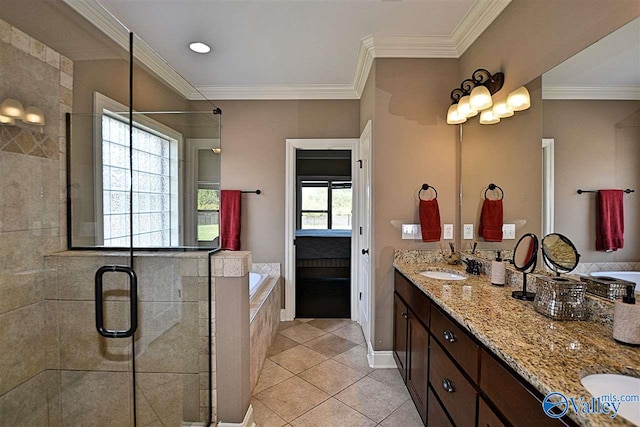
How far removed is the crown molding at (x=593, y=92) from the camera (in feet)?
3.81

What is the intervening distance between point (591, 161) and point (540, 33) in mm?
878

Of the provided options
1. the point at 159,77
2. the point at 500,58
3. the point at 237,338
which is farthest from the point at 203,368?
the point at 500,58

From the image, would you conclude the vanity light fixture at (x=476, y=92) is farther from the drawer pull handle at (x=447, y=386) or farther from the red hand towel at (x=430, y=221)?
the drawer pull handle at (x=447, y=386)

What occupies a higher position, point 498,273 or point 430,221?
point 430,221

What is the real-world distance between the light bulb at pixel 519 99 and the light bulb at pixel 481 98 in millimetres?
162

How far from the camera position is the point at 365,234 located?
10.4 feet

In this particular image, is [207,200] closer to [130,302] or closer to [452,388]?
[130,302]

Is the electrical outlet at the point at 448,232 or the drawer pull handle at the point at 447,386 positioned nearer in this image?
the drawer pull handle at the point at 447,386

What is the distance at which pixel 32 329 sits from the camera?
174 centimetres

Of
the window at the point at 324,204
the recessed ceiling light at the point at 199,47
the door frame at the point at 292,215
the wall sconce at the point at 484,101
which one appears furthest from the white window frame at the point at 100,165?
the window at the point at 324,204

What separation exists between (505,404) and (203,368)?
1524 millimetres

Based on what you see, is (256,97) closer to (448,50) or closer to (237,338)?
(448,50)

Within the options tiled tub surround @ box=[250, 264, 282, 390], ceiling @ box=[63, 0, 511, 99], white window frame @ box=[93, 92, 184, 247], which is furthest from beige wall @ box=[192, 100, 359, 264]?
white window frame @ box=[93, 92, 184, 247]

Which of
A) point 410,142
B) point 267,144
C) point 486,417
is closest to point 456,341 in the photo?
point 486,417
